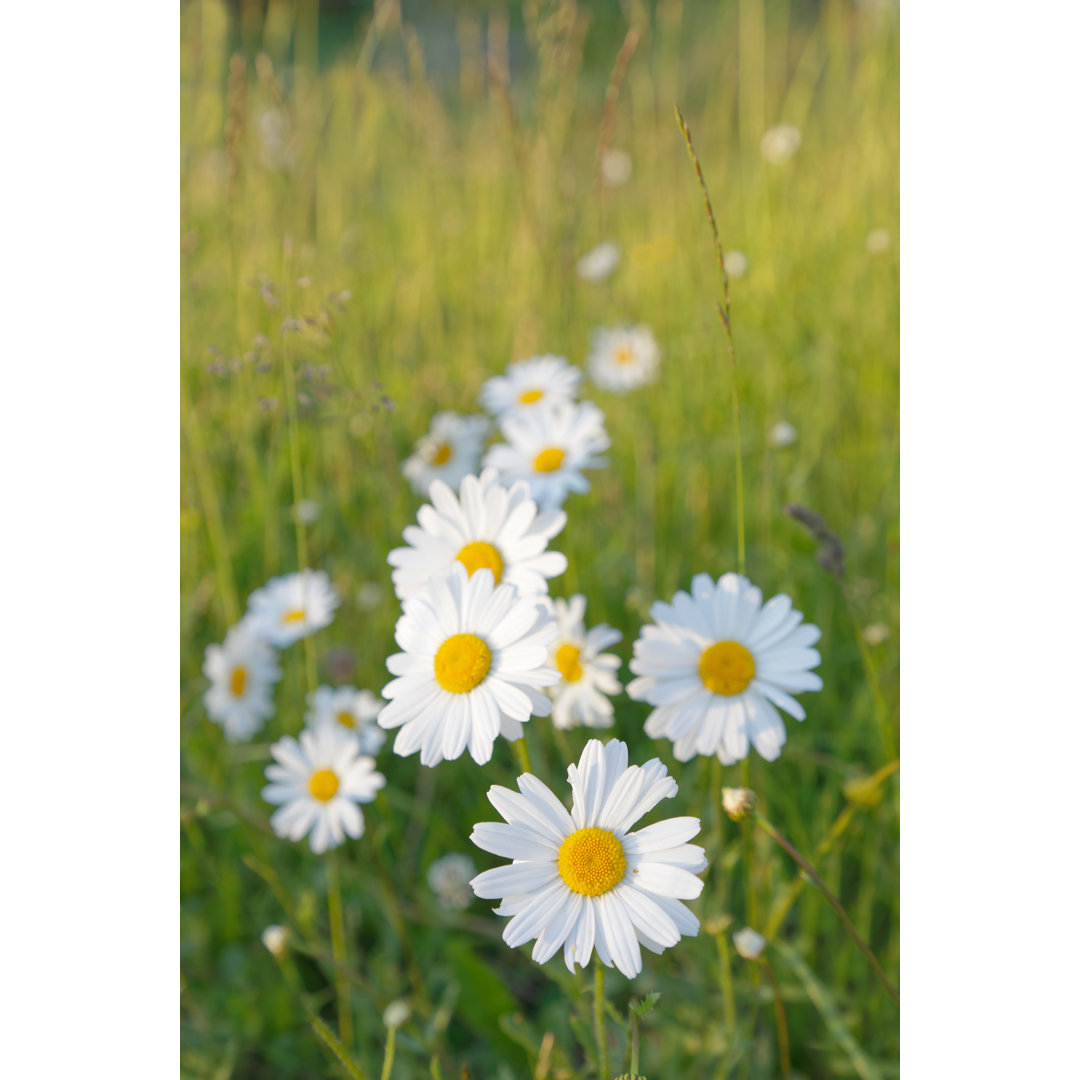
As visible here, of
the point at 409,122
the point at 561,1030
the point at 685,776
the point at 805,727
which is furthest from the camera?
the point at 409,122

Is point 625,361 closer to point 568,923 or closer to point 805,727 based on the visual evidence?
point 805,727

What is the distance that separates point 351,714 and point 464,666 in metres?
0.55

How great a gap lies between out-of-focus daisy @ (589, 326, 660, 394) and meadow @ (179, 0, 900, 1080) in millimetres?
62

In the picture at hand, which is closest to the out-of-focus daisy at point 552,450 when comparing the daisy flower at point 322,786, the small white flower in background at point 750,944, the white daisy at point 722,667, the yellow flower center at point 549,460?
the yellow flower center at point 549,460

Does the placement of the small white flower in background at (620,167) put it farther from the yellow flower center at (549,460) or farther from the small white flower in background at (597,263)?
the yellow flower center at (549,460)

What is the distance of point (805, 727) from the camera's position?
137 cm

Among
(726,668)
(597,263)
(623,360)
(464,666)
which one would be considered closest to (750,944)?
(726,668)

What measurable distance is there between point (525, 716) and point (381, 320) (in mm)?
1725

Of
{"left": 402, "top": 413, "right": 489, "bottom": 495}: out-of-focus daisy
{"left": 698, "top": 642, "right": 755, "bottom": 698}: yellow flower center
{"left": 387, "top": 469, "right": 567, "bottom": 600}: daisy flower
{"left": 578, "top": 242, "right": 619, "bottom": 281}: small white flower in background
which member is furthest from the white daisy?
{"left": 578, "top": 242, "right": 619, "bottom": 281}: small white flower in background

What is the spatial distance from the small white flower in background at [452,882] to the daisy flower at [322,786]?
6.4 inches

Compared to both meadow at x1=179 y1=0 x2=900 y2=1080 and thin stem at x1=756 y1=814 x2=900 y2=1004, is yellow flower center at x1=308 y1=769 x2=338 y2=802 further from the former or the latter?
thin stem at x1=756 y1=814 x2=900 y2=1004
